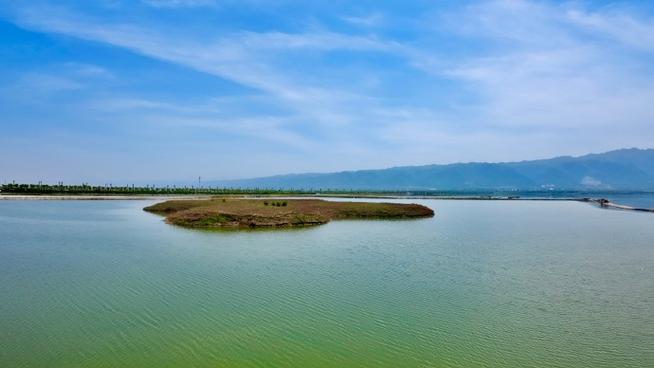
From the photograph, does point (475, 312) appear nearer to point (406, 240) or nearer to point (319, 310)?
point (319, 310)

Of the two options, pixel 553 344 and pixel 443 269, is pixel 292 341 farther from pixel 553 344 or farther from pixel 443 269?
pixel 443 269

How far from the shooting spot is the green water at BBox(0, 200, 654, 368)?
12.8 metres

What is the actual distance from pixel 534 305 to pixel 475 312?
2.78 meters

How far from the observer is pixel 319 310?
661 inches

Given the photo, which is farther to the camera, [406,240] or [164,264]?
[406,240]

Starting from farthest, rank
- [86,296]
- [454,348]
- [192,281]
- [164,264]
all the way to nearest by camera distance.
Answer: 1. [164,264]
2. [192,281]
3. [86,296]
4. [454,348]

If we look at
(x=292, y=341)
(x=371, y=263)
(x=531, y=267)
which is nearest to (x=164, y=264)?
(x=371, y=263)

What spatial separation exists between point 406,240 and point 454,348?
77.2ft

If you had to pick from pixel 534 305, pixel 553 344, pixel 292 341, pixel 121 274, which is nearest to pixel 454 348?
pixel 553 344

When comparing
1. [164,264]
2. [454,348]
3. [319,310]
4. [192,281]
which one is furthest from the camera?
[164,264]

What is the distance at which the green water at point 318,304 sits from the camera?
41.9ft

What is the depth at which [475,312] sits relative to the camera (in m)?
16.9

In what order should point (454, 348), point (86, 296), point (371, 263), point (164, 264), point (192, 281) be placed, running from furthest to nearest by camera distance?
point (371, 263), point (164, 264), point (192, 281), point (86, 296), point (454, 348)

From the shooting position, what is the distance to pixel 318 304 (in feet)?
57.5
